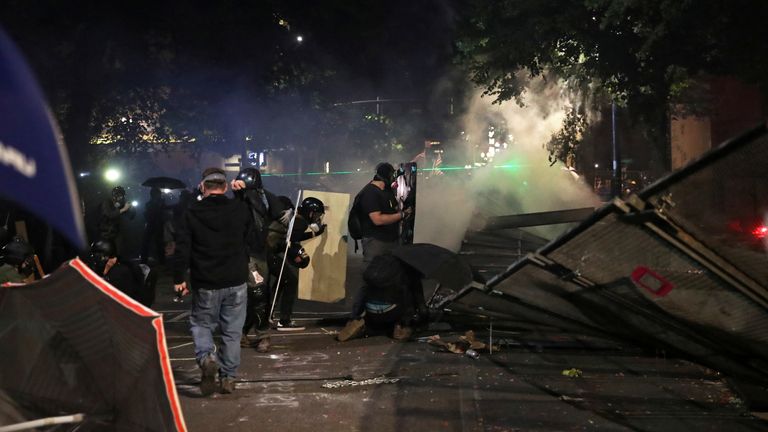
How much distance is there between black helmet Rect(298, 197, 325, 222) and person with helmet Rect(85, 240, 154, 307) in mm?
2143

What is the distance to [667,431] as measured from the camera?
4.27 metres

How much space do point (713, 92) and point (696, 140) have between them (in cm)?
168

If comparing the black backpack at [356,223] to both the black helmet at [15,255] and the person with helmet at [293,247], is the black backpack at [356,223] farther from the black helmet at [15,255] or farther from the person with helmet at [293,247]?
the black helmet at [15,255]

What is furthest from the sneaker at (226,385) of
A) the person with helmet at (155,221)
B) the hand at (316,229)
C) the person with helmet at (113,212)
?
the person with helmet at (155,221)

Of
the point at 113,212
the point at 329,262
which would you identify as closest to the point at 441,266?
the point at 329,262

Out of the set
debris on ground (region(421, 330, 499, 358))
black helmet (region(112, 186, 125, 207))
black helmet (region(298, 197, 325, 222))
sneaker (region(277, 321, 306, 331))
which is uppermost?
black helmet (region(112, 186, 125, 207))

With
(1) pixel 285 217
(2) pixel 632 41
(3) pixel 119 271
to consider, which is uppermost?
(2) pixel 632 41

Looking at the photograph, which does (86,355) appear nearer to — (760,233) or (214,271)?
(214,271)

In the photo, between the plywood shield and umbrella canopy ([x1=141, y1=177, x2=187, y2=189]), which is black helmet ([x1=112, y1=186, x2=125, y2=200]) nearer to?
umbrella canopy ([x1=141, y1=177, x2=187, y2=189])

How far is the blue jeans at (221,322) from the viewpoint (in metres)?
5.46

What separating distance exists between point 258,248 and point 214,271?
1.72m

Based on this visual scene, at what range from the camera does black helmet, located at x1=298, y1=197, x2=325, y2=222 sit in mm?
7941

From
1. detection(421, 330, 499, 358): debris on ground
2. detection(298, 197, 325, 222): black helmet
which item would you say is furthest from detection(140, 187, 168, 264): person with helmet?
detection(421, 330, 499, 358): debris on ground

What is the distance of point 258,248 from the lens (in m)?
7.20
